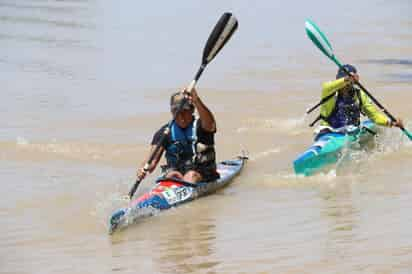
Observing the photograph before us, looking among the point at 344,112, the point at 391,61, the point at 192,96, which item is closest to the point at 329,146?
the point at 344,112

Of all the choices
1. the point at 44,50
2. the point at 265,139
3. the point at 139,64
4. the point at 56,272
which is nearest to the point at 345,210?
the point at 56,272

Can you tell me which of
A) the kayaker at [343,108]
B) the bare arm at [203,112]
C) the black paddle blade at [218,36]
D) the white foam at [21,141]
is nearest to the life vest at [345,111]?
the kayaker at [343,108]

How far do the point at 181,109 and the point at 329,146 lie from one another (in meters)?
2.38

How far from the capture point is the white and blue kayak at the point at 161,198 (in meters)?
8.02

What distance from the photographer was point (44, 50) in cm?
2361

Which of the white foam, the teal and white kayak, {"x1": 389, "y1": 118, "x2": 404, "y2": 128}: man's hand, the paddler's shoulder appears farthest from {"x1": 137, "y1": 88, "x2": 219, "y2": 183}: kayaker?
the white foam

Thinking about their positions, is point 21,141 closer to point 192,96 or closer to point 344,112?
point 344,112

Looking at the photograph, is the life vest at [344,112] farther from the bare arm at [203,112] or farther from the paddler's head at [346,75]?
the bare arm at [203,112]

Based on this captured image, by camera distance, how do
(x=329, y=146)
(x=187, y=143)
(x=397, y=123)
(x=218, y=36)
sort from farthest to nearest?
(x=397, y=123), (x=329, y=146), (x=218, y=36), (x=187, y=143)

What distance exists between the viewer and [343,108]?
11.1m

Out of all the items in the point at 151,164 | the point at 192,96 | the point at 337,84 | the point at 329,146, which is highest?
the point at 192,96

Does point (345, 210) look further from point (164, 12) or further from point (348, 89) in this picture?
point (164, 12)

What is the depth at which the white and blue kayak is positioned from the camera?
8.02 metres

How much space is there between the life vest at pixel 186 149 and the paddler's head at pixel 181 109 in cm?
5
